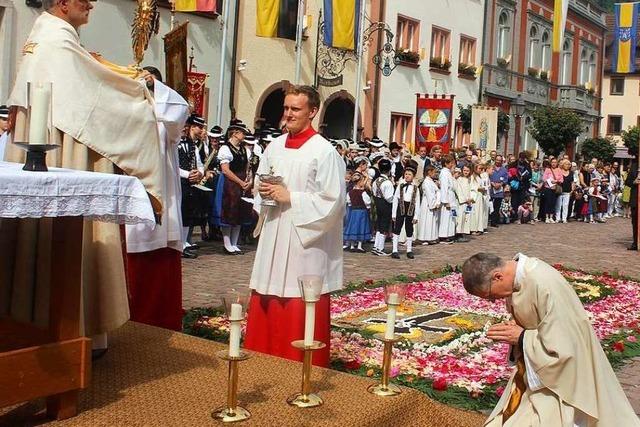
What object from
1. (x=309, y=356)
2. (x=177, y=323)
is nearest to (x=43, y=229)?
(x=309, y=356)

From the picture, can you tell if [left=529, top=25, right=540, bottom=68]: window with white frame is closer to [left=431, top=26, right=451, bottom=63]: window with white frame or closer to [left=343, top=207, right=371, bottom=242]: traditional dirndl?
[left=431, top=26, right=451, bottom=63]: window with white frame

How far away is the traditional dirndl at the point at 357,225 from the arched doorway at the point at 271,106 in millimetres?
7501

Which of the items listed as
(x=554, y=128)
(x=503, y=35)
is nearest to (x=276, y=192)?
(x=503, y=35)

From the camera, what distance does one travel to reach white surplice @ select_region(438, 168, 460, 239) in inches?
694

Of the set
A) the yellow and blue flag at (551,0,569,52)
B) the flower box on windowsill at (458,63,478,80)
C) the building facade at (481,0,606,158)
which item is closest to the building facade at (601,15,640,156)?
the building facade at (481,0,606,158)

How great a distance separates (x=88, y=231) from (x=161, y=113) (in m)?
1.57

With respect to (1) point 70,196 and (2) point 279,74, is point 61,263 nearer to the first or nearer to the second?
(1) point 70,196

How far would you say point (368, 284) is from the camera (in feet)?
35.6

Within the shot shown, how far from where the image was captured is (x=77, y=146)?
→ 4223mm

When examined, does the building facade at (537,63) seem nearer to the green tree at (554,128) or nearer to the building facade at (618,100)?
the green tree at (554,128)

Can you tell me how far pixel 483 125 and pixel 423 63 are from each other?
3.62 meters

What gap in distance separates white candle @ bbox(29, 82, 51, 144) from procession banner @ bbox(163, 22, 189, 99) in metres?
4.49

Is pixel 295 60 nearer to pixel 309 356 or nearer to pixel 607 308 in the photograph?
pixel 607 308

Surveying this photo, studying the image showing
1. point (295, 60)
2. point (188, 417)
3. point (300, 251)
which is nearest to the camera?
point (188, 417)
